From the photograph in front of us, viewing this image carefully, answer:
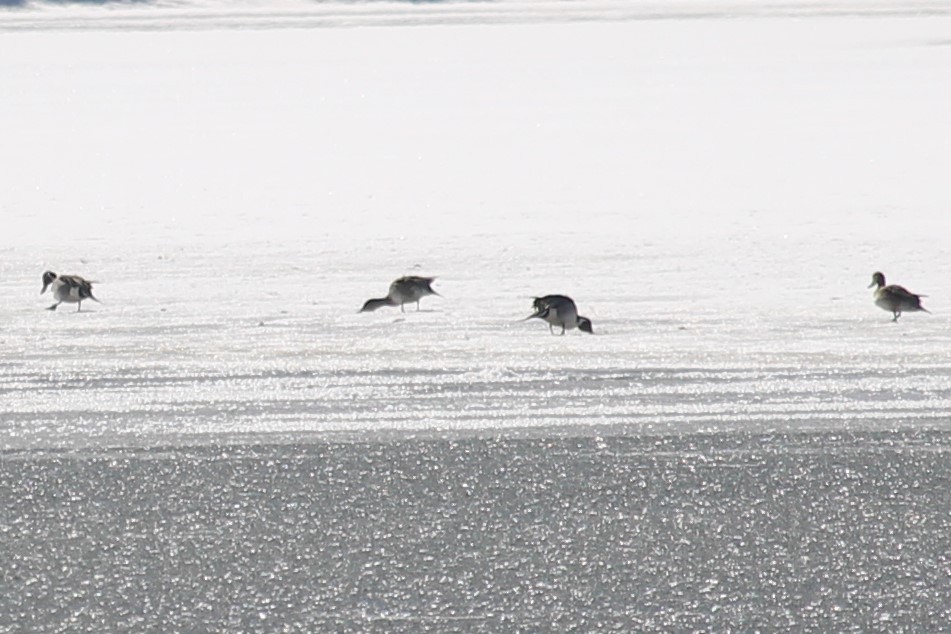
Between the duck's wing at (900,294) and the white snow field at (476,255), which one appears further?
the duck's wing at (900,294)

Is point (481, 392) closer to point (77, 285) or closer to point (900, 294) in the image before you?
point (900, 294)

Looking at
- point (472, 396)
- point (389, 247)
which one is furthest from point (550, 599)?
point (389, 247)

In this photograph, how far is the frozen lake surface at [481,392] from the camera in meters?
3.85

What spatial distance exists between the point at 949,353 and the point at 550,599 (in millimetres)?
3555

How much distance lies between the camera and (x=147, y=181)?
52.5 feet

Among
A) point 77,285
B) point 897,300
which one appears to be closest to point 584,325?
point 897,300

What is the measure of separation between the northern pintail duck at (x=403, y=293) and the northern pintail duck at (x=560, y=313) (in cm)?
89

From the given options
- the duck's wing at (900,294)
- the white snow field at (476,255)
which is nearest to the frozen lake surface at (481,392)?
the white snow field at (476,255)

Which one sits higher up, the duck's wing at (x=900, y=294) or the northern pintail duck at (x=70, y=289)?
the northern pintail duck at (x=70, y=289)

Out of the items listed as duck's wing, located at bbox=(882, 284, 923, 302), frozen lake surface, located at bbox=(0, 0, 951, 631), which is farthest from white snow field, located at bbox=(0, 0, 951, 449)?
duck's wing, located at bbox=(882, 284, 923, 302)

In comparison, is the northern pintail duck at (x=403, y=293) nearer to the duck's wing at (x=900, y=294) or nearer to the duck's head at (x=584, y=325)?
the duck's head at (x=584, y=325)

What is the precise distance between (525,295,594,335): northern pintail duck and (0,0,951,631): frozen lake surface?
0.38 ft

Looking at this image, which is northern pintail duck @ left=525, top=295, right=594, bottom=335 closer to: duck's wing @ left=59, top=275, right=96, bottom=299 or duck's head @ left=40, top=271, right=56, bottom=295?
duck's wing @ left=59, top=275, right=96, bottom=299

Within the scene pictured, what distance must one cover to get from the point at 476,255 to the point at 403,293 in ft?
8.56
